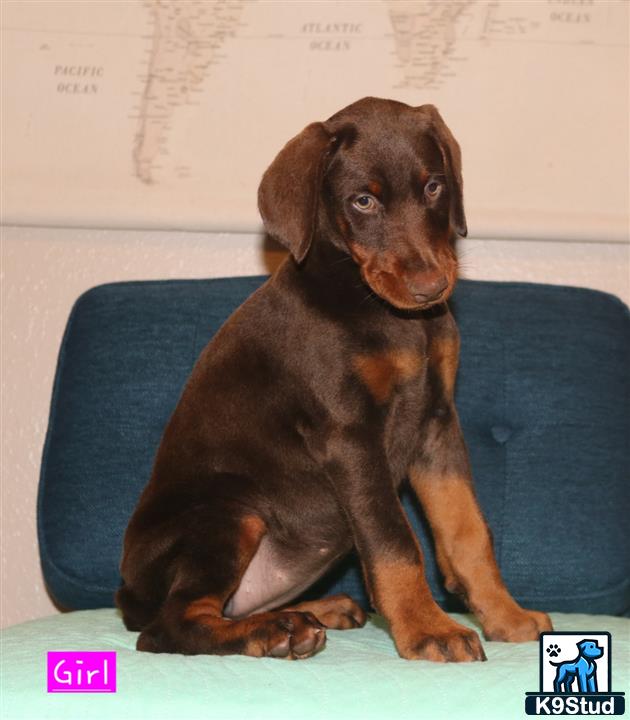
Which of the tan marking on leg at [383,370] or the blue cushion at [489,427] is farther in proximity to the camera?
the blue cushion at [489,427]

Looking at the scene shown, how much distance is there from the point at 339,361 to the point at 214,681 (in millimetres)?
818

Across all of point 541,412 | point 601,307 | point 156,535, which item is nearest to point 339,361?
point 156,535

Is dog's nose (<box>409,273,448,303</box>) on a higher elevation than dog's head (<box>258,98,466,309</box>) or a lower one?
lower

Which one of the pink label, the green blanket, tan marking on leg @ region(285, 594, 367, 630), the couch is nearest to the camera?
the green blanket

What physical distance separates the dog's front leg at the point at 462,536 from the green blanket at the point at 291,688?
0.21m

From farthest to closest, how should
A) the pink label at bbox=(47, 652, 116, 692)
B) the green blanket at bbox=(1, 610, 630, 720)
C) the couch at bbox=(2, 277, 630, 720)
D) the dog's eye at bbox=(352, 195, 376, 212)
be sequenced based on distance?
the couch at bbox=(2, 277, 630, 720), the dog's eye at bbox=(352, 195, 376, 212), the pink label at bbox=(47, 652, 116, 692), the green blanket at bbox=(1, 610, 630, 720)

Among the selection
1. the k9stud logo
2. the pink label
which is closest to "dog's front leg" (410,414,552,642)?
the k9stud logo

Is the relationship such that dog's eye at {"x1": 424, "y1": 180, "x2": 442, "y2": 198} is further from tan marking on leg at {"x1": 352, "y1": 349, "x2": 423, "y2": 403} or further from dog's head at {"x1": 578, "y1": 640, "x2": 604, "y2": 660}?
dog's head at {"x1": 578, "y1": 640, "x2": 604, "y2": 660}

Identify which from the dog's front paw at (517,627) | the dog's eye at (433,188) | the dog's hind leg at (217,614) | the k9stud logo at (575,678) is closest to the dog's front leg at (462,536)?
the dog's front paw at (517,627)

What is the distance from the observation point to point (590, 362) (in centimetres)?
354

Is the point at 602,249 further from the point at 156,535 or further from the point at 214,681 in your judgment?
the point at 214,681

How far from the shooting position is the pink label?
2309 millimetres

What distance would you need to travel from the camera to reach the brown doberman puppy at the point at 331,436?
8.34 ft

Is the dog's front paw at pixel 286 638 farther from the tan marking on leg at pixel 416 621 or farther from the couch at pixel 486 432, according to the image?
the couch at pixel 486 432
